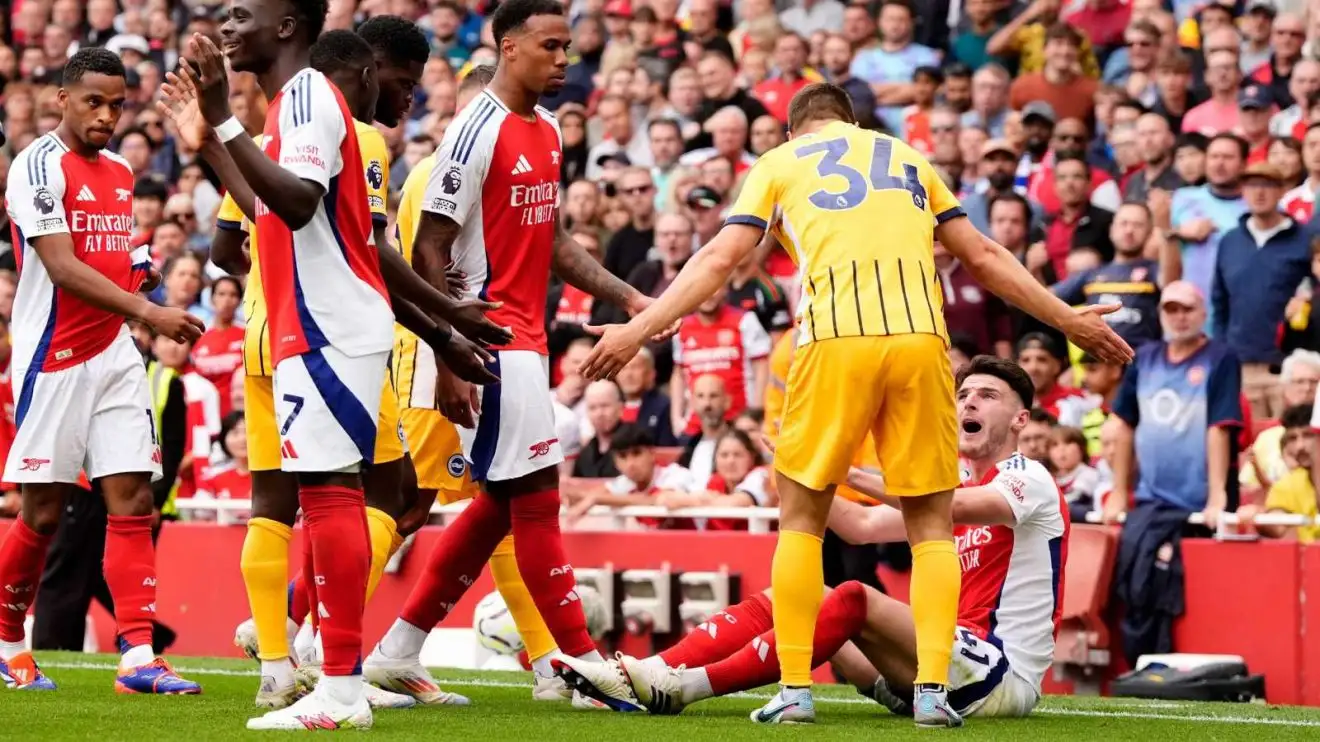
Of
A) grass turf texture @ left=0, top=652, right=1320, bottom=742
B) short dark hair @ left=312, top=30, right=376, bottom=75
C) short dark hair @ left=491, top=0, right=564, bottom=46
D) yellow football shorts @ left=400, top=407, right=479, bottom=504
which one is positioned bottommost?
grass turf texture @ left=0, top=652, right=1320, bottom=742

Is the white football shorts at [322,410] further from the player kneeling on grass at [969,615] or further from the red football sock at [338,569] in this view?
the player kneeling on grass at [969,615]

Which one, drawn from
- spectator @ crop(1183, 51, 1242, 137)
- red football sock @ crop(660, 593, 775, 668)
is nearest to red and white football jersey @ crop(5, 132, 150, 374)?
red football sock @ crop(660, 593, 775, 668)

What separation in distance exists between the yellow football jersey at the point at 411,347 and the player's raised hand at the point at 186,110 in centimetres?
166

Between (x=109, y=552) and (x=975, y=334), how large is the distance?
6.26m

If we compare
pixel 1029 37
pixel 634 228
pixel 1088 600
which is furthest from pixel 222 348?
pixel 1088 600

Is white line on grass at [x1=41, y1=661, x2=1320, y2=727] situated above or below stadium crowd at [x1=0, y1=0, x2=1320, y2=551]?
below

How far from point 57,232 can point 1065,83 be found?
881 centimetres

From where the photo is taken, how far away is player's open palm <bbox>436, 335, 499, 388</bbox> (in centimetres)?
713

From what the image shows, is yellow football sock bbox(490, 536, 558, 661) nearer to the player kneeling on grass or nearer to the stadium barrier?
the player kneeling on grass

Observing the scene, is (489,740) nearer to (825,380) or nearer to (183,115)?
(825,380)

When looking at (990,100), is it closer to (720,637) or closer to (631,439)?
(631,439)

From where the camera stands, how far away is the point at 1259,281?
1220 cm

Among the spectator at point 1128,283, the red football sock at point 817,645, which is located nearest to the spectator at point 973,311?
the spectator at point 1128,283

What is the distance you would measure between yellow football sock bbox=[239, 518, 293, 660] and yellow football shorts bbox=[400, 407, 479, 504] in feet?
2.88
